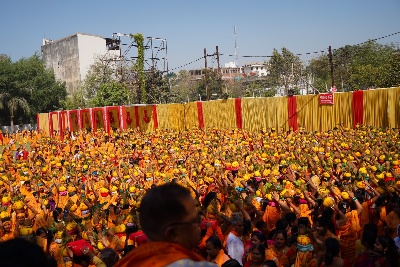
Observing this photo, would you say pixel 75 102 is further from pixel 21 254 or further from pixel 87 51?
pixel 21 254

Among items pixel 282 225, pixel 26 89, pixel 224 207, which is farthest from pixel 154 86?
pixel 282 225

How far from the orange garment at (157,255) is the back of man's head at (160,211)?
0.09 metres

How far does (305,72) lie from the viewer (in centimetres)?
6281

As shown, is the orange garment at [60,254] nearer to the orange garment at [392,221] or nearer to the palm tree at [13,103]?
the orange garment at [392,221]

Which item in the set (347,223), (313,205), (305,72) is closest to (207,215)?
(313,205)

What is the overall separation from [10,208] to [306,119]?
46.1 feet

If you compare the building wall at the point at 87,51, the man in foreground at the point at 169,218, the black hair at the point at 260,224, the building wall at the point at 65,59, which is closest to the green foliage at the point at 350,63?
the building wall at the point at 87,51

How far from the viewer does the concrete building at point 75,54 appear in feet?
163

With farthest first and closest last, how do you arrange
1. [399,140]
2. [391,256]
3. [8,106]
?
[8,106], [399,140], [391,256]

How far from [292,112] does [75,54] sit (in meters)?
37.0

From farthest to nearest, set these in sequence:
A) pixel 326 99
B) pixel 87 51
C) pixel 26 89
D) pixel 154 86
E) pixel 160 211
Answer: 1. pixel 87 51
2. pixel 26 89
3. pixel 154 86
4. pixel 326 99
5. pixel 160 211

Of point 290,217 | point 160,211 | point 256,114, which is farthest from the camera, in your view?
point 256,114

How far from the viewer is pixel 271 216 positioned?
6430mm

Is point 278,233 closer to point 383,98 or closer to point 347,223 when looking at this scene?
point 347,223
